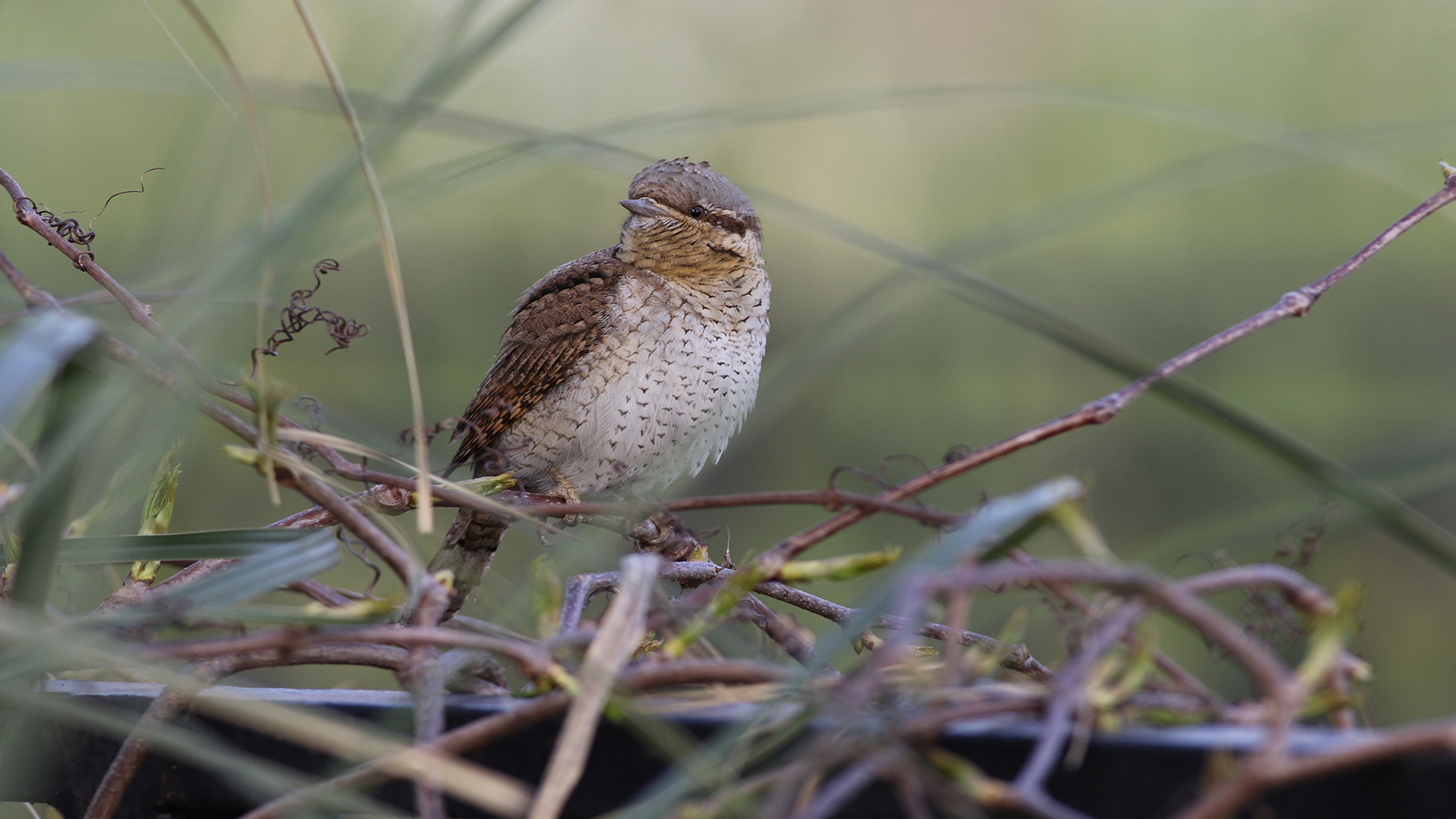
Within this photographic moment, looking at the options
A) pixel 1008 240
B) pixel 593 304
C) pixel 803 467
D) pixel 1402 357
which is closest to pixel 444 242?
pixel 803 467

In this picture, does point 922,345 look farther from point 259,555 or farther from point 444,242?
point 259,555

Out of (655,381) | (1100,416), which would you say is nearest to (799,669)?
(1100,416)

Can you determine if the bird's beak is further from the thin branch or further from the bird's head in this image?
the thin branch

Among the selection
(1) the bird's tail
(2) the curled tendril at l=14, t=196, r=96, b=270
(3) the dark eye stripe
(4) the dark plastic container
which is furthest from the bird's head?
(4) the dark plastic container

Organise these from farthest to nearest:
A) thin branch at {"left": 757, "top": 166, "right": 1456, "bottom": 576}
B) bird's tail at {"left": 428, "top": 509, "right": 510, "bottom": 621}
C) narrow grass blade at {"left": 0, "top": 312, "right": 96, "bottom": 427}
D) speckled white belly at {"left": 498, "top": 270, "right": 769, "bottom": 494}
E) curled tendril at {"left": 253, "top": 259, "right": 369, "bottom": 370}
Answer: speckled white belly at {"left": 498, "top": 270, "right": 769, "bottom": 494} < bird's tail at {"left": 428, "top": 509, "right": 510, "bottom": 621} < curled tendril at {"left": 253, "top": 259, "right": 369, "bottom": 370} < thin branch at {"left": 757, "top": 166, "right": 1456, "bottom": 576} < narrow grass blade at {"left": 0, "top": 312, "right": 96, "bottom": 427}

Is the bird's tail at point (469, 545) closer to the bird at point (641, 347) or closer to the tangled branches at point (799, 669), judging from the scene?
the bird at point (641, 347)
